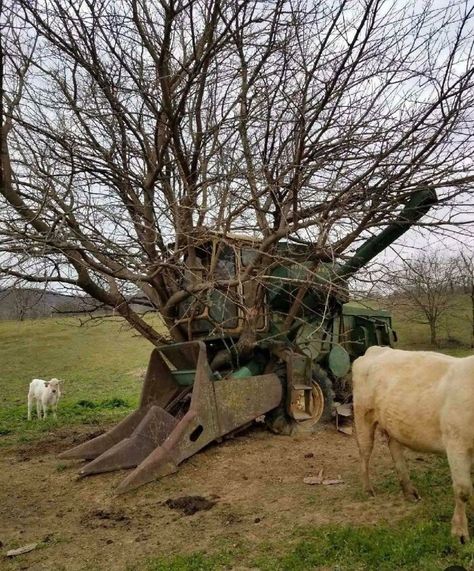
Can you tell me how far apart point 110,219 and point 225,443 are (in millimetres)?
3418

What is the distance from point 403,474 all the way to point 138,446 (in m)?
3.25

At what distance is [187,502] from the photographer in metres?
5.52

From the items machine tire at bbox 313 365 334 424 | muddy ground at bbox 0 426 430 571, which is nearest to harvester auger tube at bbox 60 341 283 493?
muddy ground at bbox 0 426 430 571

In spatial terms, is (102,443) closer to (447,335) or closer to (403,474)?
(403,474)

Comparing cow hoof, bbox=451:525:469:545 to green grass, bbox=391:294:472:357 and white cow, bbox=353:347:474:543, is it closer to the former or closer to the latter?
white cow, bbox=353:347:474:543

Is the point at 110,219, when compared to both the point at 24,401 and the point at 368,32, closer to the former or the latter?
the point at 368,32

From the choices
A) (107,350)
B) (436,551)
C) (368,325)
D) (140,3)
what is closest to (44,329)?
(107,350)

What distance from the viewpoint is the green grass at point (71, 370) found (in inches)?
431

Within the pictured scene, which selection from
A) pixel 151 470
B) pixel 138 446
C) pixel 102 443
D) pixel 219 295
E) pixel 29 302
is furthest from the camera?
pixel 219 295

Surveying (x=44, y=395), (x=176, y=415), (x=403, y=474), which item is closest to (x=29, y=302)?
(x=176, y=415)

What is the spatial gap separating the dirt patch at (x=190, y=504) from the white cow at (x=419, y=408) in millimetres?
1626

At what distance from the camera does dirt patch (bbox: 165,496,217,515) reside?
5.37m

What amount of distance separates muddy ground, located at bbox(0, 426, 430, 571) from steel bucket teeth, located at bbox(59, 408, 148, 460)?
169 millimetres

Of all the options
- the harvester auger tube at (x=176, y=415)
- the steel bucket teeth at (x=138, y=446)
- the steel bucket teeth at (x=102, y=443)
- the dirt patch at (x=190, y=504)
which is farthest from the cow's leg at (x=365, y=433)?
the steel bucket teeth at (x=102, y=443)
